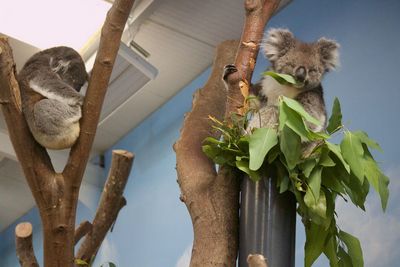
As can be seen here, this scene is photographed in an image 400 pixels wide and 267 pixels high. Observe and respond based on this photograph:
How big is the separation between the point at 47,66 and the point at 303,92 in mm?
1334

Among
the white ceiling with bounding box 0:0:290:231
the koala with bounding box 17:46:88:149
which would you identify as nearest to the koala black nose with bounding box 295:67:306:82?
the koala with bounding box 17:46:88:149

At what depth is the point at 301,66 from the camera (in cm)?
271

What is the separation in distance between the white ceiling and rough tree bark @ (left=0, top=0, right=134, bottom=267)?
1.97 m

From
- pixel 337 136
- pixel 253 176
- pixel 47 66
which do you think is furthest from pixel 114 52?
pixel 337 136

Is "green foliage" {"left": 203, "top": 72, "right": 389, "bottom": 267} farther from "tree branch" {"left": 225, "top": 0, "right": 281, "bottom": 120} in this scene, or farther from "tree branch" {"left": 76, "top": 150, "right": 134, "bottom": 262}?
"tree branch" {"left": 76, "top": 150, "right": 134, "bottom": 262}

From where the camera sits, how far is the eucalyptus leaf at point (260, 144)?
6.72 feet

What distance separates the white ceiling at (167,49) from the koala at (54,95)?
1050mm

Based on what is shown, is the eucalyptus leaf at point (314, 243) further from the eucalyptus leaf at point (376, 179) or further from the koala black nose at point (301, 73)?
the koala black nose at point (301, 73)

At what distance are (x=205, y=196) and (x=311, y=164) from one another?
39cm

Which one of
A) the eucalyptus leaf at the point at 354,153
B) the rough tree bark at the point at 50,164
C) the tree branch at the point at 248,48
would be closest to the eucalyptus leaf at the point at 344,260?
the eucalyptus leaf at the point at 354,153

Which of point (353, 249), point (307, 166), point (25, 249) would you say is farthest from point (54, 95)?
point (353, 249)

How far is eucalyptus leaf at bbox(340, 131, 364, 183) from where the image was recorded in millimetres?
2072

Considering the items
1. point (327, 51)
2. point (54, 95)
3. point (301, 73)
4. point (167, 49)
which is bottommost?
point (54, 95)

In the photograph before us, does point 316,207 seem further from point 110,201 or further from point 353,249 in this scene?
point 110,201
